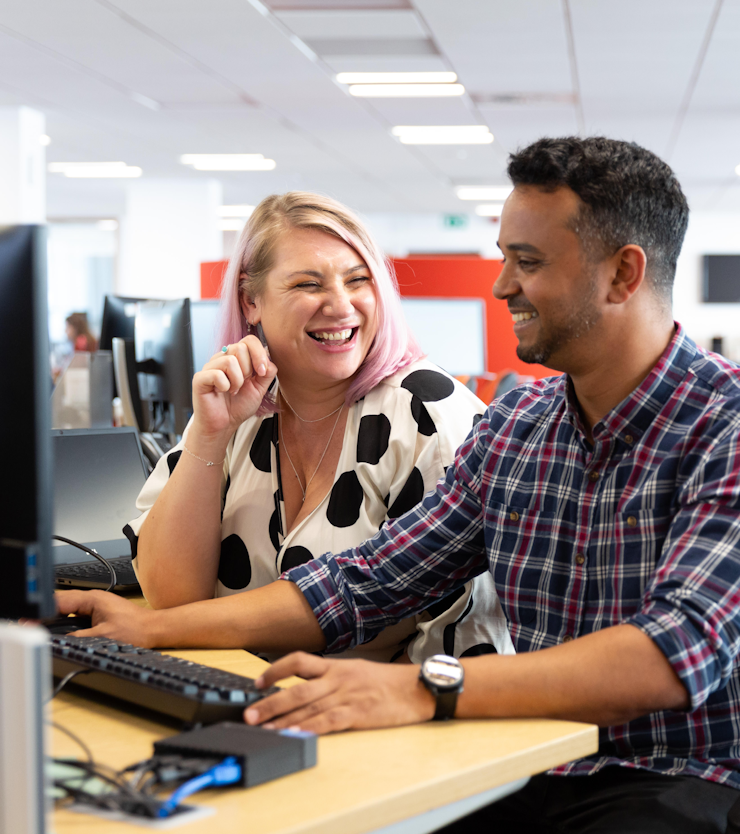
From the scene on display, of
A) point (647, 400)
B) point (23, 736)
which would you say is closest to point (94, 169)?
point (647, 400)

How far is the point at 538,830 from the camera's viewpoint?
115 centimetres

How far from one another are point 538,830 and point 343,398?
790 mm

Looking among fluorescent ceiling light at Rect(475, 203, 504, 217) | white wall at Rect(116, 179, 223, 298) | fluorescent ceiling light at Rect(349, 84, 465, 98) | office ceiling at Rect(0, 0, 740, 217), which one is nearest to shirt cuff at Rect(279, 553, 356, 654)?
office ceiling at Rect(0, 0, 740, 217)

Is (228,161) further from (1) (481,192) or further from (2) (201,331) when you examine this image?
(2) (201,331)

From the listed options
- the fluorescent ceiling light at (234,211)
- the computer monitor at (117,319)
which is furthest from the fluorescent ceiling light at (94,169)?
the computer monitor at (117,319)

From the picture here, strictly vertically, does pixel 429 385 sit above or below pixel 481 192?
below

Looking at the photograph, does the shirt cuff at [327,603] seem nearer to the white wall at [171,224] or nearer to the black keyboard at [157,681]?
the black keyboard at [157,681]

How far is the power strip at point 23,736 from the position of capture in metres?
0.58

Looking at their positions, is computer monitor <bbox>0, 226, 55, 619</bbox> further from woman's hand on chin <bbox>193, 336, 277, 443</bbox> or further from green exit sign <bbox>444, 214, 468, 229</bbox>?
green exit sign <bbox>444, 214, 468, 229</bbox>

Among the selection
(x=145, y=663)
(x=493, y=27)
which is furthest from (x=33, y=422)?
(x=493, y=27)

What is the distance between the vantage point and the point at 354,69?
218 inches

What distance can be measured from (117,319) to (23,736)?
222 cm

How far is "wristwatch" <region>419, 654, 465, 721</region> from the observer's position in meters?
0.91

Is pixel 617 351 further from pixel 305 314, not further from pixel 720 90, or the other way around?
pixel 720 90
